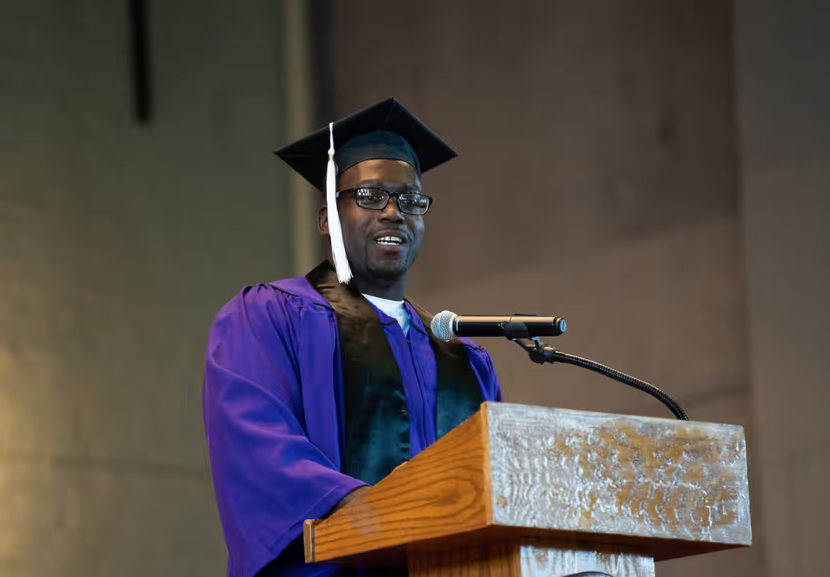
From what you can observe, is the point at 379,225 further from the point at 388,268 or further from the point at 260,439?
the point at 260,439

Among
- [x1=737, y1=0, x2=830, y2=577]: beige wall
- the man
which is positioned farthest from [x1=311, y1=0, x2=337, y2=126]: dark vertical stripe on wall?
the man

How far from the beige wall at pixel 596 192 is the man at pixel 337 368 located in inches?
63.2

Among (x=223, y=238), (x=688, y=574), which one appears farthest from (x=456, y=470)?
(x=223, y=238)

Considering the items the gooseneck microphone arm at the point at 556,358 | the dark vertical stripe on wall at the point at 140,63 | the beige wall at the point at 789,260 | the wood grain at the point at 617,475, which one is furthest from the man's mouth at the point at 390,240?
the dark vertical stripe on wall at the point at 140,63

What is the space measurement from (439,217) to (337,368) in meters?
2.81

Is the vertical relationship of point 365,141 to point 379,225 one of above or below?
above

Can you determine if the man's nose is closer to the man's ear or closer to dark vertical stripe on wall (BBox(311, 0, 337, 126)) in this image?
the man's ear

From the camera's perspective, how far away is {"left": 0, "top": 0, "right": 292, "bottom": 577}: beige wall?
459 centimetres

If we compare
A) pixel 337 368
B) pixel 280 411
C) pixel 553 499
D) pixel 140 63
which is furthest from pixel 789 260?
pixel 140 63

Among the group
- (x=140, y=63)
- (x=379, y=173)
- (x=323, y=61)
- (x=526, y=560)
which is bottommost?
(x=526, y=560)

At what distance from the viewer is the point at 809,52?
3.93 metres

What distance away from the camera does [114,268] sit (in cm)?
497

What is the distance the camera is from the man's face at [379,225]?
2641mm

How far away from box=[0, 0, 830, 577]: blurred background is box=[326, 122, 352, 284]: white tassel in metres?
1.85
